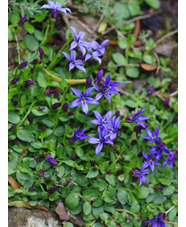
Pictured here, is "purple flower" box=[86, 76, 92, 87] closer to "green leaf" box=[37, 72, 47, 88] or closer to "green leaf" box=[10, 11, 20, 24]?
"green leaf" box=[37, 72, 47, 88]

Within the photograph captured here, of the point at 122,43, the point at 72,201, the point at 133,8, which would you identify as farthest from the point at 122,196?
the point at 133,8

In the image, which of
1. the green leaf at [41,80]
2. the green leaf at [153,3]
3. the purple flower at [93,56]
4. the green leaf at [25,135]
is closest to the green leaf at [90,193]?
the green leaf at [25,135]

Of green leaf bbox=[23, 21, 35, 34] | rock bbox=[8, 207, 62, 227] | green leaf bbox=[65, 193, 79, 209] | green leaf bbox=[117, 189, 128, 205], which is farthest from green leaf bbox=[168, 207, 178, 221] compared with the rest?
green leaf bbox=[23, 21, 35, 34]

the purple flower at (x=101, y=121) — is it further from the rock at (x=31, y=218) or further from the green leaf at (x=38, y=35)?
the green leaf at (x=38, y=35)

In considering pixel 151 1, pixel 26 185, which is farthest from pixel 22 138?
pixel 151 1

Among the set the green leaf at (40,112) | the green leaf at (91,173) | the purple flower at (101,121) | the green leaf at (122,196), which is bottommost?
the green leaf at (122,196)

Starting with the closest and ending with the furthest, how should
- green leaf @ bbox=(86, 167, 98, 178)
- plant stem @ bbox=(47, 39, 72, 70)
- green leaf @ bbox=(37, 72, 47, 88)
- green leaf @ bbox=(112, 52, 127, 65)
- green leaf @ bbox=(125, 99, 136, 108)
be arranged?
1. green leaf @ bbox=(86, 167, 98, 178)
2. green leaf @ bbox=(37, 72, 47, 88)
3. plant stem @ bbox=(47, 39, 72, 70)
4. green leaf @ bbox=(125, 99, 136, 108)
5. green leaf @ bbox=(112, 52, 127, 65)
